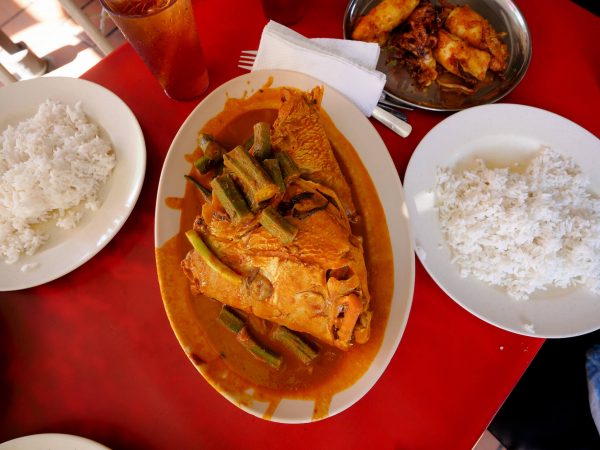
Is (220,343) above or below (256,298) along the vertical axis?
below

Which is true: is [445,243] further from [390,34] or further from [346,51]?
[390,34]

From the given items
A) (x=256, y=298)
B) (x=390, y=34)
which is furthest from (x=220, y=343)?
(x=390, y=34)

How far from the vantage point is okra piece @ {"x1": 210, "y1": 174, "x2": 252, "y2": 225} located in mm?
904

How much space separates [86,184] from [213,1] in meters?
0.84

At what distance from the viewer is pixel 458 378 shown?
1.01 metres

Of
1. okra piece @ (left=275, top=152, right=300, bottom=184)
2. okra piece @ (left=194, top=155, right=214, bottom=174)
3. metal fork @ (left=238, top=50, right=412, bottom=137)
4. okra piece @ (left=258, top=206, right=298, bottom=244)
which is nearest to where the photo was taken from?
okra piece @ (left=258, top=206, right=298, bottom=244)

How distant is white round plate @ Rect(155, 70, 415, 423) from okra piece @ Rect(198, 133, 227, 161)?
1.2 inches

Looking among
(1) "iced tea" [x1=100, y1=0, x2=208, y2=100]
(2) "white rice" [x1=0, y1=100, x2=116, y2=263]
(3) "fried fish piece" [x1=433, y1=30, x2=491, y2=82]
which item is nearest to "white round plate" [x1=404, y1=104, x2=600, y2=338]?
(3) "fried fish piece" [x1=433, y1=30, x2=491, y2=82]

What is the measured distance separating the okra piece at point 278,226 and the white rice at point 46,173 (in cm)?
54

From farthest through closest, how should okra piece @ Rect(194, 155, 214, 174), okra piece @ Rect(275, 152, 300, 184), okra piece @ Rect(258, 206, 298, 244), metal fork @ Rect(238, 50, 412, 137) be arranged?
1. metal fork @ Rect(238, 50, 412, 137)
2. okra piece @ Rect(194, 155, 214, 174)
3. okra piece @ Rect(275, 152, 300, 184)
4. okra piece @ Rect(258, 206, 298, 244)

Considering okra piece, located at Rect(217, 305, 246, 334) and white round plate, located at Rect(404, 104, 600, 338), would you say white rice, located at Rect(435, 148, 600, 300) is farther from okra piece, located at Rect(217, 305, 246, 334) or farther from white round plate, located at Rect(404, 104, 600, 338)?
okra piece, located at Rect(217, 305, 246, 334)

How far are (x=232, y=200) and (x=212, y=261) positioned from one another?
16cm

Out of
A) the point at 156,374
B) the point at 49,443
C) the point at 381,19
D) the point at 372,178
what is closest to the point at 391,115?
the point at 372,178

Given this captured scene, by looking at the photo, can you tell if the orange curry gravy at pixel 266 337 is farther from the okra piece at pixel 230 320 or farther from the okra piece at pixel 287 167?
the okra piece at pixel 287 167
